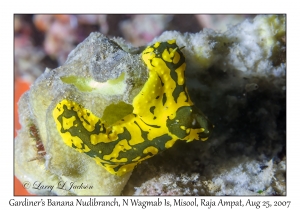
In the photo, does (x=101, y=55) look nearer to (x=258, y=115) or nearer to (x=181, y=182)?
(x=181, y=182)

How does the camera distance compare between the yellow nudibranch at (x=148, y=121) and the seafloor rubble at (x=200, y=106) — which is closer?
the yellow nudibranch at (x=148, y=121)

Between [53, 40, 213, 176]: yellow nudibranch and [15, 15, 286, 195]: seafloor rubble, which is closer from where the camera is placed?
[53, 40, 213, 176]: yellow nudibranch

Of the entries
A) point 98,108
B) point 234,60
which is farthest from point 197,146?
point 98,108

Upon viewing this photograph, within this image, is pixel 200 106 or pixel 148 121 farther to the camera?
pixel 200 106

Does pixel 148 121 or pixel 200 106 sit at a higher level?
pixel 200 106
